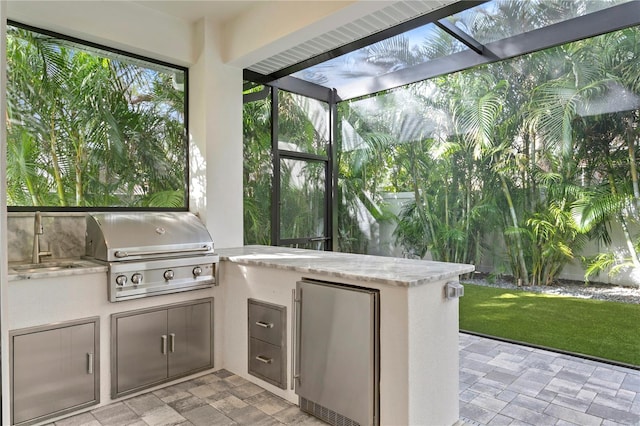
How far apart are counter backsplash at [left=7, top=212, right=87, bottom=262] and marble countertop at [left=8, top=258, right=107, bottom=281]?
9 centimetres

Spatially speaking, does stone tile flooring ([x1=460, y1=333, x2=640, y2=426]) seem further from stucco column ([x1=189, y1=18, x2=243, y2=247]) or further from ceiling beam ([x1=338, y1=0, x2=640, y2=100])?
ceiling beam ([x1=338, y1=0, x2=640, y2=100])

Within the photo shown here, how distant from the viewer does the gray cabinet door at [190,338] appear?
298 centimetres

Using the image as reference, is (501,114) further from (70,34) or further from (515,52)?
(70,34)

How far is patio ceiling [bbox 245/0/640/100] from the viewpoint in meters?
3.07

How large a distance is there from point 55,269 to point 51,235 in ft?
1.93

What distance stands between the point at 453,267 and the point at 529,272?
1824 mm

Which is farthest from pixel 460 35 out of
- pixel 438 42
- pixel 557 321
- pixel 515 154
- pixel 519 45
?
pixel 557 321

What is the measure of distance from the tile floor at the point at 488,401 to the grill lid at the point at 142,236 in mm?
1015

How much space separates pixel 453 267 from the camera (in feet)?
8.11

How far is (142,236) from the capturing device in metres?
2.94

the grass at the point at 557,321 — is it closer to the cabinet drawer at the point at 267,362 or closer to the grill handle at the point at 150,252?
the cabinet drawer at the point at 267,362

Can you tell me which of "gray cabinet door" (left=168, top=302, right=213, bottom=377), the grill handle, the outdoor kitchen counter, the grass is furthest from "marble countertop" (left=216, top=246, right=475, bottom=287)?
the grass

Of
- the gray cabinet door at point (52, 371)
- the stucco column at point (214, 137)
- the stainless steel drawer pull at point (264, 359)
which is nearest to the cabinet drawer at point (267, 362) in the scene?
the stainless steel drawer pull at point (264, 359)

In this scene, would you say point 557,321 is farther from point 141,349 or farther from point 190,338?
point 141,349
